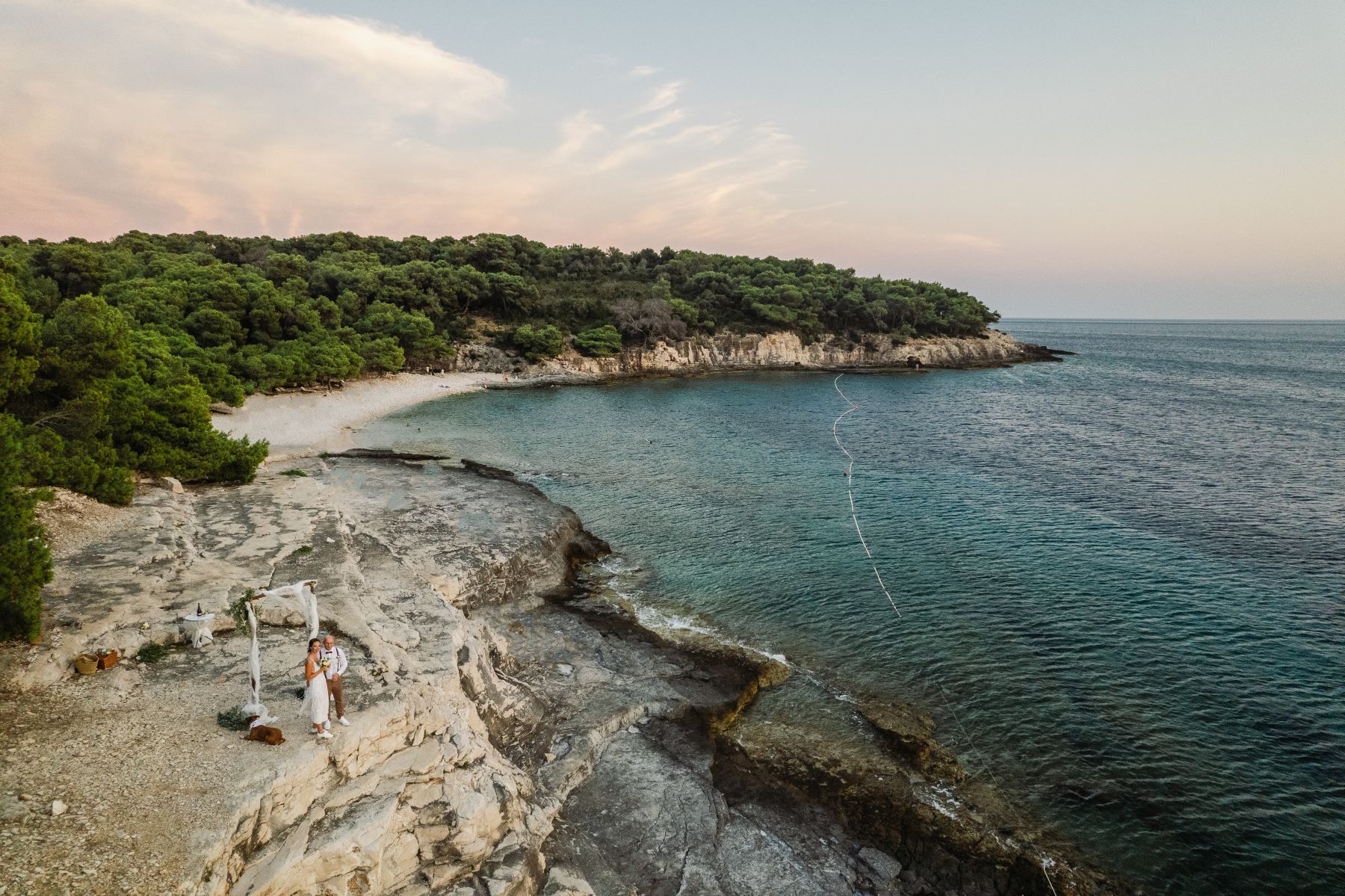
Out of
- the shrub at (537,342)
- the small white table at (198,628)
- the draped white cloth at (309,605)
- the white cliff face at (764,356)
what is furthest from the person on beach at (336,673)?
the shrub at (537,342)

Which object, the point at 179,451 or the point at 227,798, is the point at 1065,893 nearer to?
the point at 227,798

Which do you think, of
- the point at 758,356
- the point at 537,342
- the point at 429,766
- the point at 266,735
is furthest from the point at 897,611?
the point at 758,356

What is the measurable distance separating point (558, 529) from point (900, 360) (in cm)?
9082

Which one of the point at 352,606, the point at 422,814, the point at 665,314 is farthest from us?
the point at 665,314

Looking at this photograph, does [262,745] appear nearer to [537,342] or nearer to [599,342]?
A: [537,342]

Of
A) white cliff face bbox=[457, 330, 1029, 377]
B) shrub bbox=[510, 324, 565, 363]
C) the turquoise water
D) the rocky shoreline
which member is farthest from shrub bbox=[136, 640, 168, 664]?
shrub bbox=[510, 324, 565, 363]

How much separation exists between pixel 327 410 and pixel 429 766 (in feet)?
163

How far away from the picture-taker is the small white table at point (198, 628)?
44.5ft

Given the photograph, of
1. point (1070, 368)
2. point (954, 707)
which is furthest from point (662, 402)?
point (1070, 368)

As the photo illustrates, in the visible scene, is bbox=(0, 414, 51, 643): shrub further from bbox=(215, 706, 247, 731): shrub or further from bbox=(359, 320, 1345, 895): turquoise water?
bbox=(359, 320, 1345, 895): turquoise water

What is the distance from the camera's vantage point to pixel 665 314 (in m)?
92.6

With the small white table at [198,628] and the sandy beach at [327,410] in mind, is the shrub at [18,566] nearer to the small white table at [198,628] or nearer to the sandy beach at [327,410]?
the small white table at [198,628]

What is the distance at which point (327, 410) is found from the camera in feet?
176

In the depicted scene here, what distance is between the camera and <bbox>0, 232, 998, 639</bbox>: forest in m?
20.0
